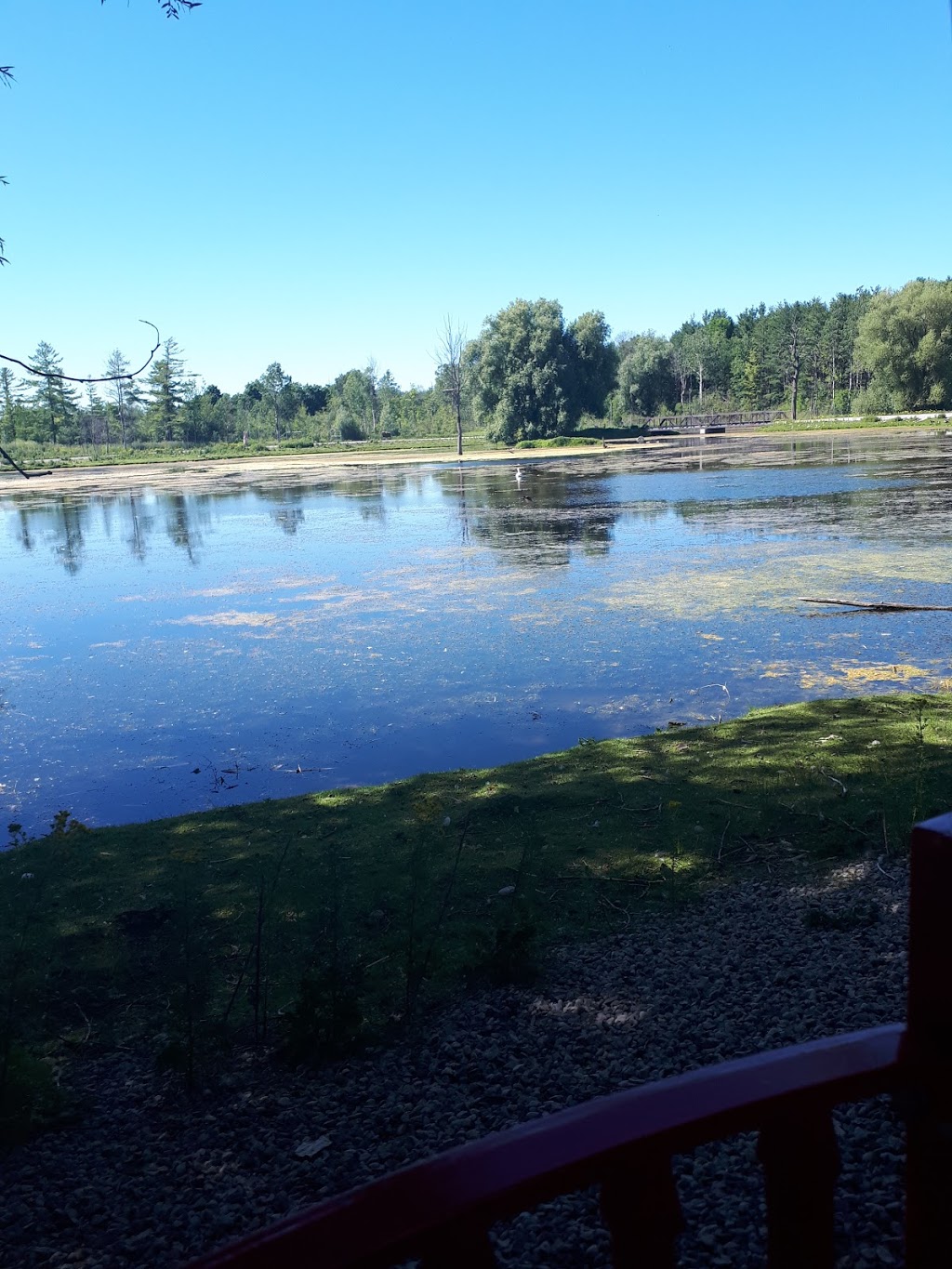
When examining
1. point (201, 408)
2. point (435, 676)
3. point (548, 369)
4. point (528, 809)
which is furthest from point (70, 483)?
point (528, 809)

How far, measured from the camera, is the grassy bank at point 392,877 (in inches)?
169

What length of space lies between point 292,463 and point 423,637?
201ft

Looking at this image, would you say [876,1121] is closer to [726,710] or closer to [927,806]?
[927,806]

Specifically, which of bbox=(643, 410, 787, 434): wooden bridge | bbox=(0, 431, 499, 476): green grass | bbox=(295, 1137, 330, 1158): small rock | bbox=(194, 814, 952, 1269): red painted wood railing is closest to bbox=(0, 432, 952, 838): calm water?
bbox=(295, 1137, 330, 1158): small rock

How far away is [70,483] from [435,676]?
5301 centimetres

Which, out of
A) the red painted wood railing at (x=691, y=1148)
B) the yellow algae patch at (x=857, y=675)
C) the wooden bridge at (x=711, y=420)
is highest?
the wooden bridge at (x=711, y=420)

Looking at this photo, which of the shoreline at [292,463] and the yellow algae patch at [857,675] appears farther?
the shoreline at [292,463]

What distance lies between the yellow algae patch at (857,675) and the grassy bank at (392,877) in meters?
1.91

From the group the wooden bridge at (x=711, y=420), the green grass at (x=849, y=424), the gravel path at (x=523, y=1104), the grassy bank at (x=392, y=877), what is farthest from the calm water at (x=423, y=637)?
the wooden bridge at (x=711, y=420)

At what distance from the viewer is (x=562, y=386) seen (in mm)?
74312

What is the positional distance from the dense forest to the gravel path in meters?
49.9

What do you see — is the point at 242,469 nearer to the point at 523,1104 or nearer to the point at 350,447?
the point at 350,447

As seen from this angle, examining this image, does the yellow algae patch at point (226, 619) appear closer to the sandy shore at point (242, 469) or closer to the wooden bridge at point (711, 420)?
the sandy shore at point (242, 469)

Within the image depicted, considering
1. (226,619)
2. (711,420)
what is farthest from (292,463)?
(226,619)
